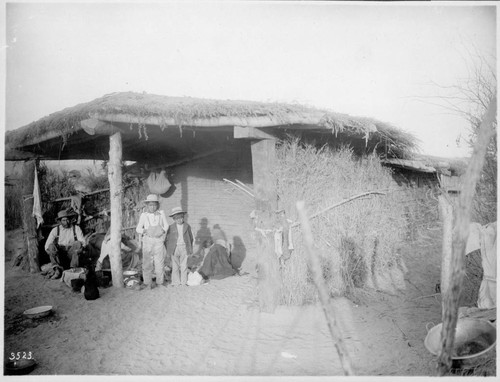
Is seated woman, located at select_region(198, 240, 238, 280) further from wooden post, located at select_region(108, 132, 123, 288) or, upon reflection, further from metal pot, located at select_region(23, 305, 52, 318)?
metal pot, located at select_region(23, 305, 52, 318)

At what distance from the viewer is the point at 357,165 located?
6723 mm

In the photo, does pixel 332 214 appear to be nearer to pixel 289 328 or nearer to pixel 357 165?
pixel 357 165

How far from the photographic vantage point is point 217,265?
7.23 meters

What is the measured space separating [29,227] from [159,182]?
3050mm

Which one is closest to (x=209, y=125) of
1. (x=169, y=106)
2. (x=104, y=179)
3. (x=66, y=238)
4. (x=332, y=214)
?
(x=169, y=106)

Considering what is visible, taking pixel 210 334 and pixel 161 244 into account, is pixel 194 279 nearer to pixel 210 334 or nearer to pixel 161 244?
pixel 161 244

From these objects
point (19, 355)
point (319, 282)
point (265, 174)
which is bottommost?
point (19, 355)

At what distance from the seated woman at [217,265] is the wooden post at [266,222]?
223 cm

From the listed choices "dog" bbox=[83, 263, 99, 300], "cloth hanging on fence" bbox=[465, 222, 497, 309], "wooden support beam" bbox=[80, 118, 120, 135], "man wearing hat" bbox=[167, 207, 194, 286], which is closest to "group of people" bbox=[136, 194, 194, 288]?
"man wearing hat" bbox=[167, 207, 194, 286]

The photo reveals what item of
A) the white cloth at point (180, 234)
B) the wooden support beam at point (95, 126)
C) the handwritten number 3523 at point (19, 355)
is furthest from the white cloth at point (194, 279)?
the wooden support beam at point (95, 126)

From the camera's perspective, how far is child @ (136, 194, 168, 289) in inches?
243

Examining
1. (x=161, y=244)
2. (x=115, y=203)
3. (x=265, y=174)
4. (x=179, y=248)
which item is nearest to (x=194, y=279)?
(x=179, y=248)

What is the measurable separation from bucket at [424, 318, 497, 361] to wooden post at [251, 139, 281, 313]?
80.2 inches

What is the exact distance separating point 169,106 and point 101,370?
3.45m
